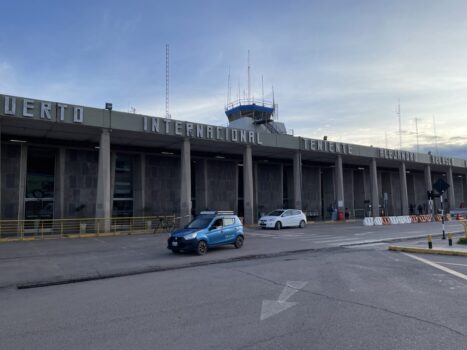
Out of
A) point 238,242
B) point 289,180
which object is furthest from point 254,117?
point 238,242

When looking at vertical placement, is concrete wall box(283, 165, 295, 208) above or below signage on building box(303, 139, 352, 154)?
below

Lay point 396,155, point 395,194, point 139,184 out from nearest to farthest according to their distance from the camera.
Result: point 139,184, point 396,155, point 395,194

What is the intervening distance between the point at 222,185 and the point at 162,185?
703cm

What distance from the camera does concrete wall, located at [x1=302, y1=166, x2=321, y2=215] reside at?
48406mm

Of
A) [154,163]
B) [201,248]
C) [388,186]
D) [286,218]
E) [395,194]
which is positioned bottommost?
[201,248]

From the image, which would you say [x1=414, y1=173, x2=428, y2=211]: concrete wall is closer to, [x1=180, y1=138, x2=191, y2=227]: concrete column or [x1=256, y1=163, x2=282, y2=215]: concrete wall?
[x1=256, y1=163, x2=282, y2=215]: concrete wall

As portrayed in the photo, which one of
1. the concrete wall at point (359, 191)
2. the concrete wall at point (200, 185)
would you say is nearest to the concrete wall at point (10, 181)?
the concrete wall at point (200, 185)

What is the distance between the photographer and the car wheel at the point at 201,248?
1535 centimetres

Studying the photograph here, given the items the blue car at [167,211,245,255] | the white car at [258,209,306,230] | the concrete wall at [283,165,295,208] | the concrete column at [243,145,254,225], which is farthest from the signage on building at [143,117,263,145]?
the blue car at [167,211,245,255]

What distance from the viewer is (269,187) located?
4472cm

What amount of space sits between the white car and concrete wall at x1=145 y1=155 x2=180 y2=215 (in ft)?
32.4

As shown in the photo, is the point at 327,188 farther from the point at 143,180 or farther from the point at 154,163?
the point at 143,180

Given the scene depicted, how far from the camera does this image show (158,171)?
118 ft

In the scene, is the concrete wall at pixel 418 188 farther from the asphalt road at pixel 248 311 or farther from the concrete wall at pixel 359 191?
the asphalt road at pixel 248 311
